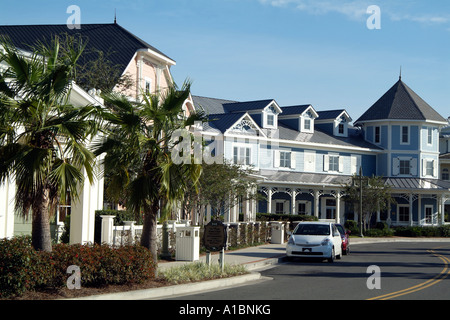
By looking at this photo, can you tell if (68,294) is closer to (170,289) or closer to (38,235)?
(38,235)

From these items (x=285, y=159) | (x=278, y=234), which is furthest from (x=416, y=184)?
(x=278, y=234)

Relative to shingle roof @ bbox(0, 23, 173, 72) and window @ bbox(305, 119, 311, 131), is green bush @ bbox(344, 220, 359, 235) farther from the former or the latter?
shingle roof @ bbox(0, 23, 173, 72)

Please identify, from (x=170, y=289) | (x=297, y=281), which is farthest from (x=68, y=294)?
(x=297, y=281)

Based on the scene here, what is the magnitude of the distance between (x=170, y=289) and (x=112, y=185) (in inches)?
124

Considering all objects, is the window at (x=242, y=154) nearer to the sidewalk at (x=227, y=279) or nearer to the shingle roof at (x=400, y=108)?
the sidewalk at (x=227, y=279)

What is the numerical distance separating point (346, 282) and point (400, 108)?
4313 centimetres

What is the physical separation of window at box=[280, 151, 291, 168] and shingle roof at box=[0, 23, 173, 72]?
59.8 ft

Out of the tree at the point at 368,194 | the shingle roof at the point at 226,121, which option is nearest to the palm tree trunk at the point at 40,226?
the shingle roof at the point at 226,121

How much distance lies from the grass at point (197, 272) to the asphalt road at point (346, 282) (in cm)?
85

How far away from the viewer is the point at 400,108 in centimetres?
5719

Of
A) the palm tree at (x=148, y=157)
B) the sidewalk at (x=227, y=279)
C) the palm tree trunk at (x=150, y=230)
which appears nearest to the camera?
the sidewalk at (x=227, y=279)

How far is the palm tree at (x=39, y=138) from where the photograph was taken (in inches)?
502

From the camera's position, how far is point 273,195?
171 ft

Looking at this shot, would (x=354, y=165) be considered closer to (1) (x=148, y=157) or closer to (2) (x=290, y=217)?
(2) (x=290, y=217)
